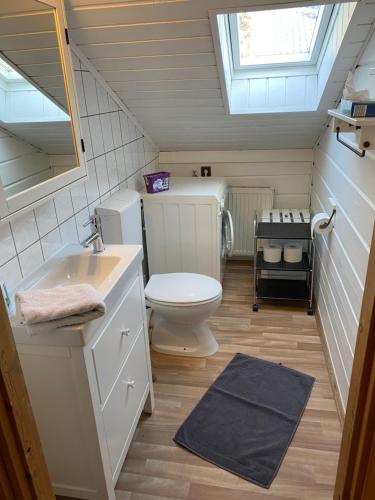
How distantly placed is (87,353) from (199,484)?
875mm

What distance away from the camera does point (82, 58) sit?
1857 millimetres

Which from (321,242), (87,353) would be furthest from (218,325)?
(87,353)

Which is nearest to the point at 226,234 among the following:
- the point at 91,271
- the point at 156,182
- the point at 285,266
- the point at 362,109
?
the point at 285,266

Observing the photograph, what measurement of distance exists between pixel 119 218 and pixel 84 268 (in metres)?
0.47

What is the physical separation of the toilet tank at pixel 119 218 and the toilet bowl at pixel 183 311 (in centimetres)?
35

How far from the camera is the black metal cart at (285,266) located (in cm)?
269

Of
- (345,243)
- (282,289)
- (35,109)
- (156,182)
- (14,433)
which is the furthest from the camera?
(282,289)

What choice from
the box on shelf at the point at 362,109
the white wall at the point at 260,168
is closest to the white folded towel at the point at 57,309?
A: the box on shelf at the point at 362,109

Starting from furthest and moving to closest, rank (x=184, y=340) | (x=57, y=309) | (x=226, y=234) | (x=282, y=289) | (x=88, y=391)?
1. (x=226, y=234)
2. (x=282, y=289)
3. (x=184, y=340)
4. (x=88, y=391)
5. (x=57, y=309)

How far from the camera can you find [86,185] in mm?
1928

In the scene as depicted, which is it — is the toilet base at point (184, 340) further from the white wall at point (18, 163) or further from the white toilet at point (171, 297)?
the white wall at point (18, 163)

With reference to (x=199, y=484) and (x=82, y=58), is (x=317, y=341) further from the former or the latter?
(x=82, y=58)

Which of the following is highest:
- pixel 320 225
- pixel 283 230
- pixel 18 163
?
pixel 18 163

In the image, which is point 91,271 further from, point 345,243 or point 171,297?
point 345,243
